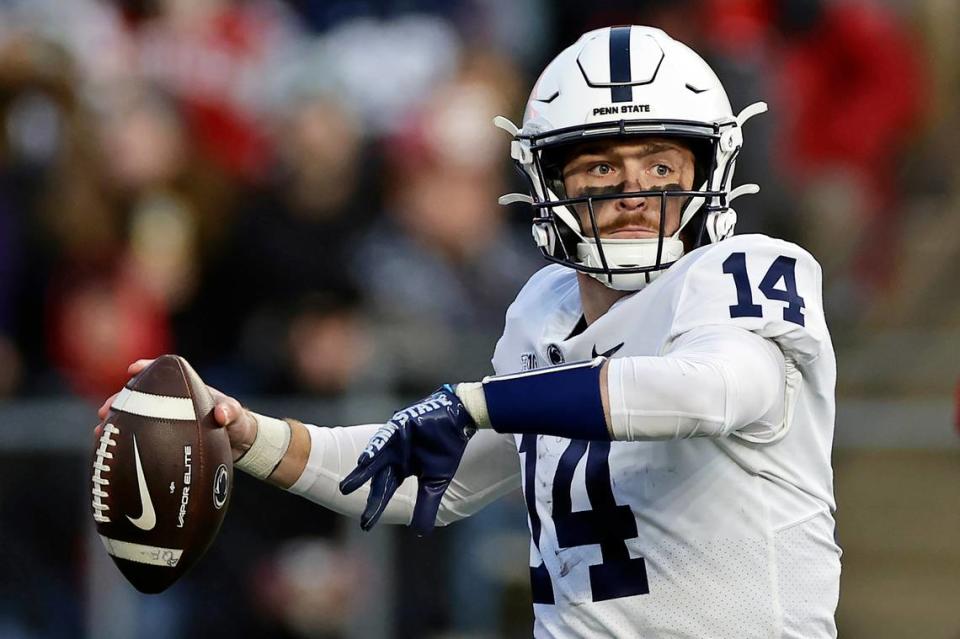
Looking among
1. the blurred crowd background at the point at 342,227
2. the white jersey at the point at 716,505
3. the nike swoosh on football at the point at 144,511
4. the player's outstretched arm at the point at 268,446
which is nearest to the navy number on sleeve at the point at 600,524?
the white jersey at the point at 716,505

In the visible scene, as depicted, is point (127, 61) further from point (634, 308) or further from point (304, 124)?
point (634, 308)

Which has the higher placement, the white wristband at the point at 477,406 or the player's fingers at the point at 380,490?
the white wristband at the point at 477,406

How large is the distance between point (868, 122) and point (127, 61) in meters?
3.27

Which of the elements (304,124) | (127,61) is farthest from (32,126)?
(304,124)

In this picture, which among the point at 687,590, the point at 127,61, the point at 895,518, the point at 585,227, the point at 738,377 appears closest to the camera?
the point at 738,377

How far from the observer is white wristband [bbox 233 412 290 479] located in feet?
11.4

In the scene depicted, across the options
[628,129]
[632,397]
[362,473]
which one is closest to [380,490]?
[362,473]

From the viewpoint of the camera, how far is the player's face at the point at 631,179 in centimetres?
321

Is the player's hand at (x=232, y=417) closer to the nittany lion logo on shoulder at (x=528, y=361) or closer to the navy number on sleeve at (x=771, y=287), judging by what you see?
the nittany lion logo on shoulder at (x=528, y=361)

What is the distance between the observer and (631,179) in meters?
3.23

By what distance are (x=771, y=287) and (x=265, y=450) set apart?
3.95 feet

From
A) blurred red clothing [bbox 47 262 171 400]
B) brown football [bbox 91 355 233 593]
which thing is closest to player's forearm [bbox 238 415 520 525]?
brown football [bbox 91 355 233 593]

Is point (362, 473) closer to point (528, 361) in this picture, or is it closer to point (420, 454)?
point (420, 454)

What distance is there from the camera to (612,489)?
3062mm
